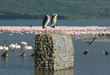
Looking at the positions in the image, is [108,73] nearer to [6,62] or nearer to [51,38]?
[51,38]

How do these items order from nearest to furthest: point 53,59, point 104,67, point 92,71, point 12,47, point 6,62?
point 53,59 → point 92,71 → point 104,67 → point 6,62 → point 12,47

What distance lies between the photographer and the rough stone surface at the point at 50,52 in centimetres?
1898

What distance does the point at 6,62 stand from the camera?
23.9 m

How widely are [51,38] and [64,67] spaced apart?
7.03 ft

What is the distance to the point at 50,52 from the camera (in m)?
19.0

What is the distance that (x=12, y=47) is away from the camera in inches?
1384

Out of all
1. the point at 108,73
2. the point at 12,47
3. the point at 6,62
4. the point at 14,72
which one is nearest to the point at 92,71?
the point at 108,73

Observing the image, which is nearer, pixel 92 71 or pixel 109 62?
pixel 92 71

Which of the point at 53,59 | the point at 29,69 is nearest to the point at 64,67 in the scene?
the point at 53,59

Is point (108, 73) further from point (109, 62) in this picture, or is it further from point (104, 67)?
point (109, 62)

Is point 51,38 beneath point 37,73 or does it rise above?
above

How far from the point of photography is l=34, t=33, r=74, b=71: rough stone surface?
62.3ft

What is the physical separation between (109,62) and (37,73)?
7217 millimetres

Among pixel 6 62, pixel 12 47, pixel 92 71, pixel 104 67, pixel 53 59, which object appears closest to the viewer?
pixel 53 59
